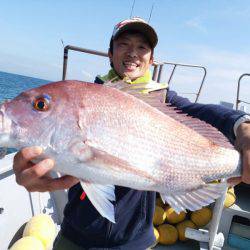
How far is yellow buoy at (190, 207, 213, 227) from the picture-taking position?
5.24 meters

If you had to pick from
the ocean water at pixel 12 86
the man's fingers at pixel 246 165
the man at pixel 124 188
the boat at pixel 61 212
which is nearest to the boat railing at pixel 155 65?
the boat at pixel 61 212

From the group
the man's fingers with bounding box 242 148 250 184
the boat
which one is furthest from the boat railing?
the man's fingers with bounding box 242 148 250 184

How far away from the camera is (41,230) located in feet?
12.0

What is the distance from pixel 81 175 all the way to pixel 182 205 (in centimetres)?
63

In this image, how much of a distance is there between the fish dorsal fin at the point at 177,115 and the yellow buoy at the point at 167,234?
3.49 meters

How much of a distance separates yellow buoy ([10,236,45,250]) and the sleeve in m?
1.95

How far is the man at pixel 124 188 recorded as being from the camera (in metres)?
1.96

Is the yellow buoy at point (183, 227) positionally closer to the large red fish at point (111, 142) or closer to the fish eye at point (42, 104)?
the large red fish at point (111, 142)

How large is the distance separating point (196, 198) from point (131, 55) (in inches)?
49.7

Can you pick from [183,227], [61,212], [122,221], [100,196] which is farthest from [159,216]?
[100,196]

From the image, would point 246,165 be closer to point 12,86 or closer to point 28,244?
point 28,244

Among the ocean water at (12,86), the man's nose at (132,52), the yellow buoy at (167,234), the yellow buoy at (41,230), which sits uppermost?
the man's nose at (132,52)

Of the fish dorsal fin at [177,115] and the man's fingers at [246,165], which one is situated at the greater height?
the fish dorsal fin at [177,115]

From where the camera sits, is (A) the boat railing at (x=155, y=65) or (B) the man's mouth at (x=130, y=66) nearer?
(B) the man's mouth at (x=130, y=66)
